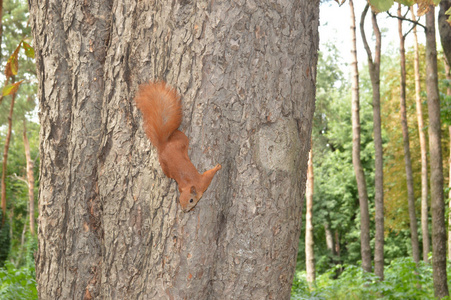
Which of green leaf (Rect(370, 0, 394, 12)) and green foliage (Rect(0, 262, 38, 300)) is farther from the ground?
green leaf (Rect(370, 0, 394, 12))

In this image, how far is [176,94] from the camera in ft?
3.93

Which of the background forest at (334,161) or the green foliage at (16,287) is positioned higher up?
the background forest at (334,161)

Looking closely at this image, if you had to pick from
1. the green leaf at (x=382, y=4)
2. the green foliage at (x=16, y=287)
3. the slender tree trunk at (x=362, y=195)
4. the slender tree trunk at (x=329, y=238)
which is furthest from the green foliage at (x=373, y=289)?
the slender tree trunk at (x=329, y=238)

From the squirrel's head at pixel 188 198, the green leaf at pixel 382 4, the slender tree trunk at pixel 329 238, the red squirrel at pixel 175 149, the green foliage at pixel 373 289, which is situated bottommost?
the green foliage at pixel 373 289

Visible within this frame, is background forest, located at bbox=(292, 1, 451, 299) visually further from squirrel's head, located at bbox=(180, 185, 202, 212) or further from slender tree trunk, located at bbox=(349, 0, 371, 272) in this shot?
squirrel's head, located at bbox=(180, 185, 202, 212)

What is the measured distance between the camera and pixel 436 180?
15.7 ft

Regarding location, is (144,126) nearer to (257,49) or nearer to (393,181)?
(257,49)

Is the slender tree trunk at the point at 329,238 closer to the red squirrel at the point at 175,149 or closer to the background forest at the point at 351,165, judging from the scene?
the background forest at the point at 351,165

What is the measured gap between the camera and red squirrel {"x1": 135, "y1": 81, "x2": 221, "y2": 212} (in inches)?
45.8

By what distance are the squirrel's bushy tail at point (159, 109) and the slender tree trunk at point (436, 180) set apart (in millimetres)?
4427

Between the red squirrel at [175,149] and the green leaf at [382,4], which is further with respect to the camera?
the green leaf at [382,4]

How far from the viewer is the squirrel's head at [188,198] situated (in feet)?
3.78

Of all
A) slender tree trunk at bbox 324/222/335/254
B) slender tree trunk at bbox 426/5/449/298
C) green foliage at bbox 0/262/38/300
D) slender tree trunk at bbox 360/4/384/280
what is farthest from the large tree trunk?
slender tree trunk at bbox 324/222/335/254

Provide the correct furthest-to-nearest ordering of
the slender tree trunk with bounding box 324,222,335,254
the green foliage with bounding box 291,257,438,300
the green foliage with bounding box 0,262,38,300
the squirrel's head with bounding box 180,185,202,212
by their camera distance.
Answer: the slender tree trunk with bounding box 324,222,335,254 < the green foliage with bounding box 291,257,438,300 < the green foliage with bounding box 0,262,38,300 < the squirrel's head with bounding box 180,185,202,212
